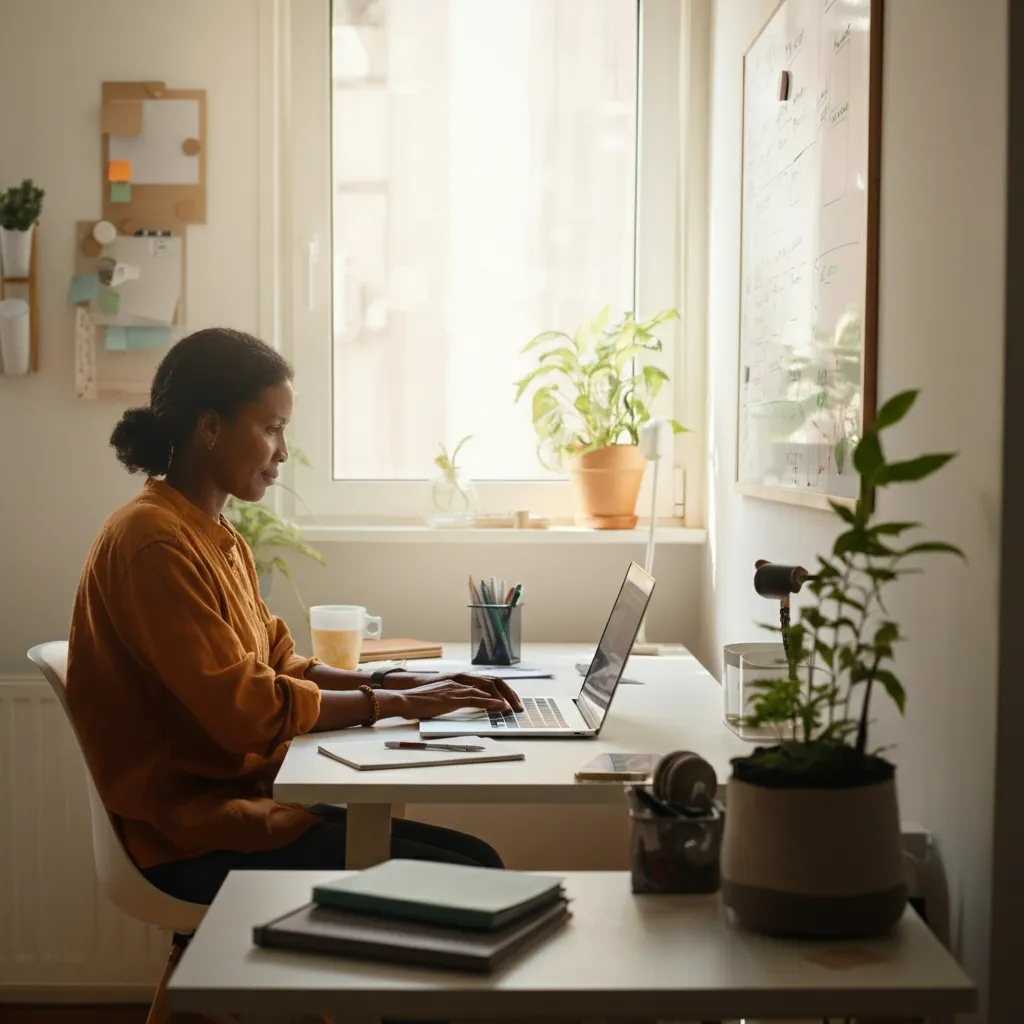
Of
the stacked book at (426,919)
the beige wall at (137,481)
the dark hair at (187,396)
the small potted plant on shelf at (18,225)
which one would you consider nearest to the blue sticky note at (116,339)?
the beige wall at (137,481)

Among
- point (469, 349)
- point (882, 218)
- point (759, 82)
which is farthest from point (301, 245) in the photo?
point (882, 218)

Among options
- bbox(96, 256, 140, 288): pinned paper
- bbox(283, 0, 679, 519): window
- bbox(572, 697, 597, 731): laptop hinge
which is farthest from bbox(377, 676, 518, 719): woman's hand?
bbox(96, 256, 140, 288): pinned paper

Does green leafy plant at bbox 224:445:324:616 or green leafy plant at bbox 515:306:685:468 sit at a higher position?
green leafy plant at bbox 515:306:685:468

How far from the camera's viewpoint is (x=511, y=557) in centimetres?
281

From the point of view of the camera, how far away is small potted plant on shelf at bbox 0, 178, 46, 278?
2691 millimetres

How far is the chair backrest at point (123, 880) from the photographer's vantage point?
1835 millimetres

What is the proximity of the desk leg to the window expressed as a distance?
4.57ft

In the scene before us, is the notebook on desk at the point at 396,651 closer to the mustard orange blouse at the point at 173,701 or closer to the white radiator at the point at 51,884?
the mustard orange blouse at the point at 173,701

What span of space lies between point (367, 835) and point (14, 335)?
5.49 feet

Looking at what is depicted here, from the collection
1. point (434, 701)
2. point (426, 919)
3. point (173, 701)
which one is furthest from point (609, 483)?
point (426, 919)

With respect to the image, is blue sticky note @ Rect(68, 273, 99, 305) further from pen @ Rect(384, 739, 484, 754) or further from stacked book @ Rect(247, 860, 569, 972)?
stacked book @ Rect(247, 860, 569, 972)

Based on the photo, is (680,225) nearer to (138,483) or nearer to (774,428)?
(774,428)

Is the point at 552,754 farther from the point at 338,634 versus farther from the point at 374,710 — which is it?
the point at 338,634

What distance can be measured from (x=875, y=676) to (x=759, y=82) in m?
1.43
